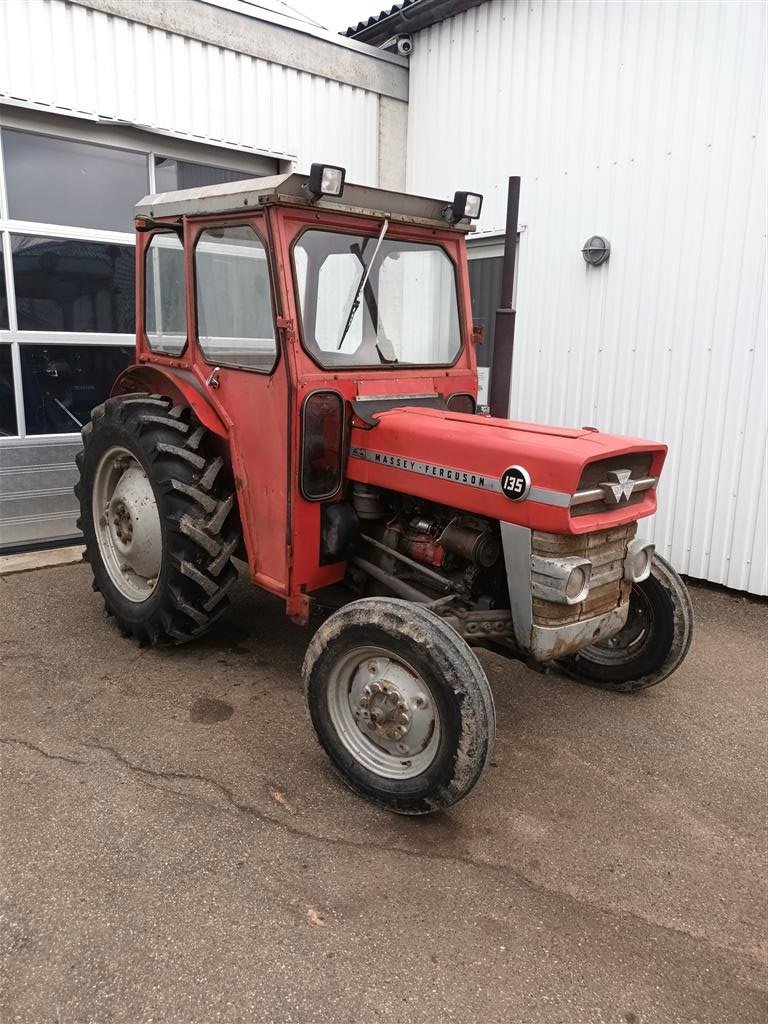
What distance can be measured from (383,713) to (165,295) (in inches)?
99.1

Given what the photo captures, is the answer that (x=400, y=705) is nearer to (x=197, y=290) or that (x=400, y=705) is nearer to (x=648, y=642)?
(x=648, y=642)

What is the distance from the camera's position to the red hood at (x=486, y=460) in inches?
108

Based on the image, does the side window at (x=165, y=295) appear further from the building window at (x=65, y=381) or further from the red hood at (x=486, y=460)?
the building window at (x=65, y=381)

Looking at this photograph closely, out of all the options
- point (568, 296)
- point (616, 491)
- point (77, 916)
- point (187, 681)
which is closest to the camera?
point (77, 916)

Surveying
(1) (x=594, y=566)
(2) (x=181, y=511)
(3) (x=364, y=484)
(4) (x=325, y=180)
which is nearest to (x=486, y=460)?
(1) (x=594, y=566)

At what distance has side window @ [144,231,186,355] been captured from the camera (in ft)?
12.7

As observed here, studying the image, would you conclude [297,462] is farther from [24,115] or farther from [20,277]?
[24,115]

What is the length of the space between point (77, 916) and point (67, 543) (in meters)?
4.14

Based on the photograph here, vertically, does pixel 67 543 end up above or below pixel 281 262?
below

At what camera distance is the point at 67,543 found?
599cm

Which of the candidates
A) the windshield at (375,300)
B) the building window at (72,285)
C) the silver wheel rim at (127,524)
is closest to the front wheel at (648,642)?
the windshield at (375,300)

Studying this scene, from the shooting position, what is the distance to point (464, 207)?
3662 millimetres

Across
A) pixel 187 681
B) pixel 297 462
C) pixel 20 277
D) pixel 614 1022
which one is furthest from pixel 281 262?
pixel 20 277

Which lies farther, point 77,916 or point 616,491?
point 616,491
